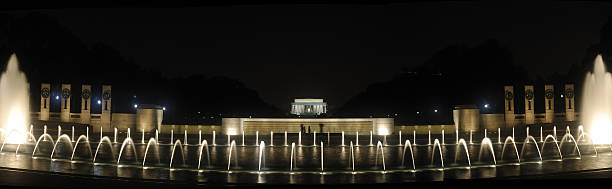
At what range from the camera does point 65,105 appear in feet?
87.6

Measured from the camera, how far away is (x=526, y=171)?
10.2 m

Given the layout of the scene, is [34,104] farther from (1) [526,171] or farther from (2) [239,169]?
(1) [526,171]

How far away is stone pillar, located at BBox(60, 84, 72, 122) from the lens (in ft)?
86.4

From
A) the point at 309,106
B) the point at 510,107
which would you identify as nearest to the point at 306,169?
the point at 510,107

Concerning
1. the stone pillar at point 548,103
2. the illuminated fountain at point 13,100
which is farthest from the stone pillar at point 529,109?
the illuminated fountain at point 13,100

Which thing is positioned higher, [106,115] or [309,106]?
[309,106]

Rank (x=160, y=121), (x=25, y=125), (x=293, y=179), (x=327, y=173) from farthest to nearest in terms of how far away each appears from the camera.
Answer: (x=160, y=121)
(x=25, y=125)
(x=327, y=173)
(x=293, y=179)

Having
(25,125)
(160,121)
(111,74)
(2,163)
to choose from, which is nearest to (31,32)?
(111,74)

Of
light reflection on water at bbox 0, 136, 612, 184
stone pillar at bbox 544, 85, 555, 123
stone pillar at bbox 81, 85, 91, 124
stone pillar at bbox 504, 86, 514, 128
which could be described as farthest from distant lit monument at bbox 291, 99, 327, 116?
light reflection on water at bbox 0, 136, 612, 184

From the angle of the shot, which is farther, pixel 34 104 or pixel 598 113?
pixel 34 104

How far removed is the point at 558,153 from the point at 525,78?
35.8 m

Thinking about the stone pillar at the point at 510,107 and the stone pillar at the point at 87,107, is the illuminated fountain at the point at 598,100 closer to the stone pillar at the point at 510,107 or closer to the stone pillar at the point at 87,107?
the stone pillar at the point at 510,107

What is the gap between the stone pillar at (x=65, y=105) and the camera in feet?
86.4

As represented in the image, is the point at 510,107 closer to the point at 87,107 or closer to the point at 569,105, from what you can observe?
the point at 569,105
